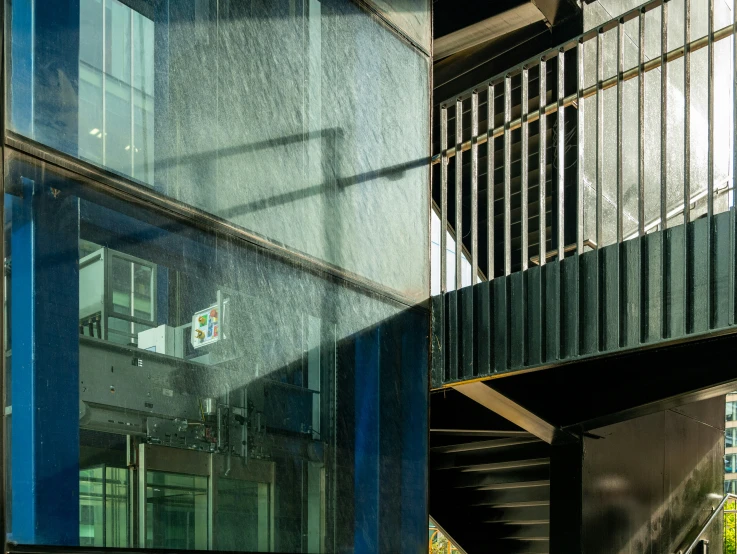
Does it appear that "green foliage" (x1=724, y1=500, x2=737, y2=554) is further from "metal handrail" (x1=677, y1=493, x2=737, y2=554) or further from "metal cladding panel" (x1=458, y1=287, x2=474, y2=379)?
"metal cladding panel" (x1=458, y1=287, x2=474, y2=379)

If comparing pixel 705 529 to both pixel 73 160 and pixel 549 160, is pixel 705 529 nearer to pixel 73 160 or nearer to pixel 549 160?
pixel 549 160

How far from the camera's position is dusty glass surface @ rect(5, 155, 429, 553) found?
450 cm

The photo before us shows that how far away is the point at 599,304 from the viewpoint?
695 centimetres

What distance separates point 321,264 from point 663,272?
7.50 feet

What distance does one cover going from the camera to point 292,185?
6.48m

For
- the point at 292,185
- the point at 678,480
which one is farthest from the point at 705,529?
the point at 292,185

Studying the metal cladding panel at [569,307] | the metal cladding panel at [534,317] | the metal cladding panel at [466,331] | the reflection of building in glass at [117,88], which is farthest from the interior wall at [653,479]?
the reflection of building in glass at [117,88]

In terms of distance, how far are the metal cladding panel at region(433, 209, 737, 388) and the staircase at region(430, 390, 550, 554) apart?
2.53 metres

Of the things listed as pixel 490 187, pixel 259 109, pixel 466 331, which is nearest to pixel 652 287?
pixel 466 331

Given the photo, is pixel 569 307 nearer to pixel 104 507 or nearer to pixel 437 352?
pixel 437 352

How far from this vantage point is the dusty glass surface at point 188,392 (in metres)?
4.50

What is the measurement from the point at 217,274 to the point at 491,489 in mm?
6338

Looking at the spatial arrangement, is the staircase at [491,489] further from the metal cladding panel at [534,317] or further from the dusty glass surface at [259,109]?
the dusty glass surface at [259,109]

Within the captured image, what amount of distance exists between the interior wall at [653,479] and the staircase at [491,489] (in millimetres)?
920
